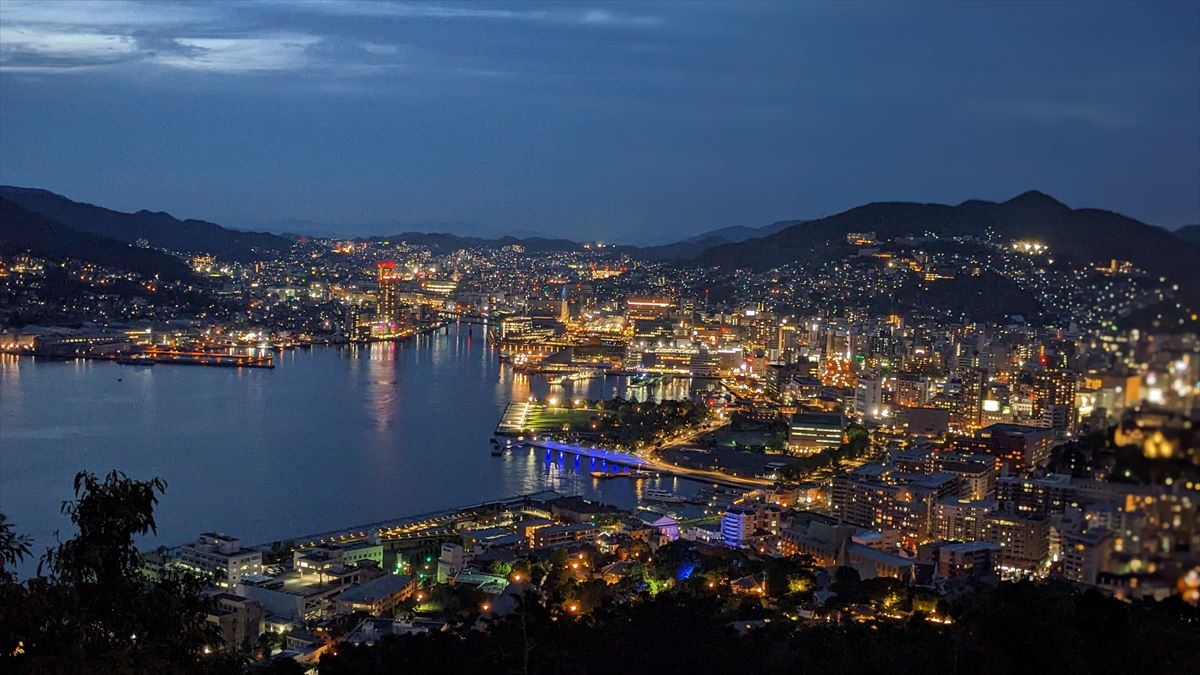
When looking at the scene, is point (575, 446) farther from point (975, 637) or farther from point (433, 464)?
point (975, 637)

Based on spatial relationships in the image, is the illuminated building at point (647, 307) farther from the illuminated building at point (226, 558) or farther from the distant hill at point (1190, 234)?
the distant hill at point (1190, 234)

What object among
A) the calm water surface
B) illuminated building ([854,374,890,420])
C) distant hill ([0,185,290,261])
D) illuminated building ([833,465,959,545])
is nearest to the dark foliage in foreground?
the calm water surface

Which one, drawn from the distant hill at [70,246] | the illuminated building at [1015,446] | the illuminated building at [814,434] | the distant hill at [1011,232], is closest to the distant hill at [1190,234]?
the distant hill at [1011,232]

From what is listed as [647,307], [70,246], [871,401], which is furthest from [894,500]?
[70,246]

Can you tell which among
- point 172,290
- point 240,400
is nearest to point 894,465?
point 240,400

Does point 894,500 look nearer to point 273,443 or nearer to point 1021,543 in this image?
point 1021,543
